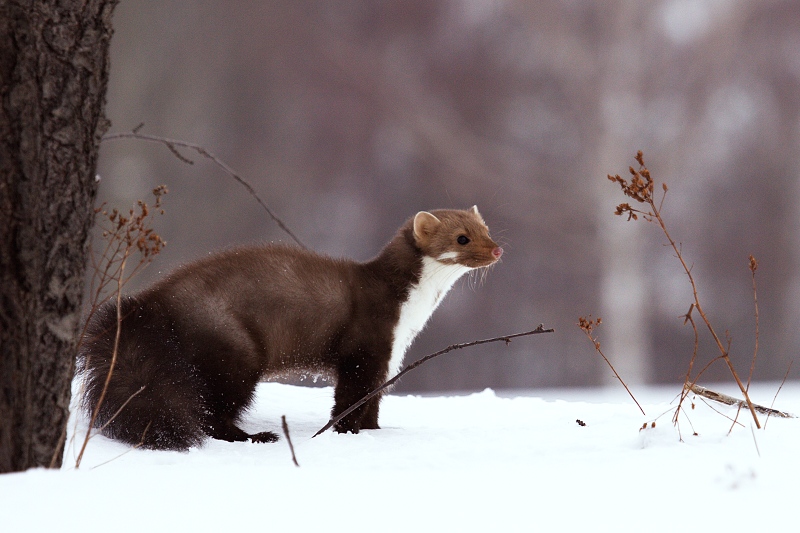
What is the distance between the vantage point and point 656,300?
17.1 metres

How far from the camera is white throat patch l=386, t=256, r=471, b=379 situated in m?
5.56

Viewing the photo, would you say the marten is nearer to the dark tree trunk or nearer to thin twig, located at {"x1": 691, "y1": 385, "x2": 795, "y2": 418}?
the dark tree trunk

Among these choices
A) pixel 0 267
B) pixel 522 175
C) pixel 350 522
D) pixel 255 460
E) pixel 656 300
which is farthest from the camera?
pixel 656 300

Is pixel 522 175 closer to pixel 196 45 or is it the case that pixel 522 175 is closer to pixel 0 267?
pixel 196 45

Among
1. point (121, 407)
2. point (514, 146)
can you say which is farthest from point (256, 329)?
point (514, 146)

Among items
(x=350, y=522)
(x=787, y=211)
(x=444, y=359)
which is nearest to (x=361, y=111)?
(x=444, y=359)

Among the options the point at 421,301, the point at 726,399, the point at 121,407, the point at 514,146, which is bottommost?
the point at 121,407

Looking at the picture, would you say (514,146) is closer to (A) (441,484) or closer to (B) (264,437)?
(B) (264,437)

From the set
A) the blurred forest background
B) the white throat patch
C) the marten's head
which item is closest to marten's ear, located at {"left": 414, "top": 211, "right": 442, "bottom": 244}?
the marten's head

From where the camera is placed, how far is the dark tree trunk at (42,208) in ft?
11.0

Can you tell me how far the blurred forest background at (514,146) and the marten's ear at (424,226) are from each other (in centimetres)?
933

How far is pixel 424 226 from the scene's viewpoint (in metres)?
5.77

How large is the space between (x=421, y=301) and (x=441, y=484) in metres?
2.35

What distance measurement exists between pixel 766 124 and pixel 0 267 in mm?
16266
